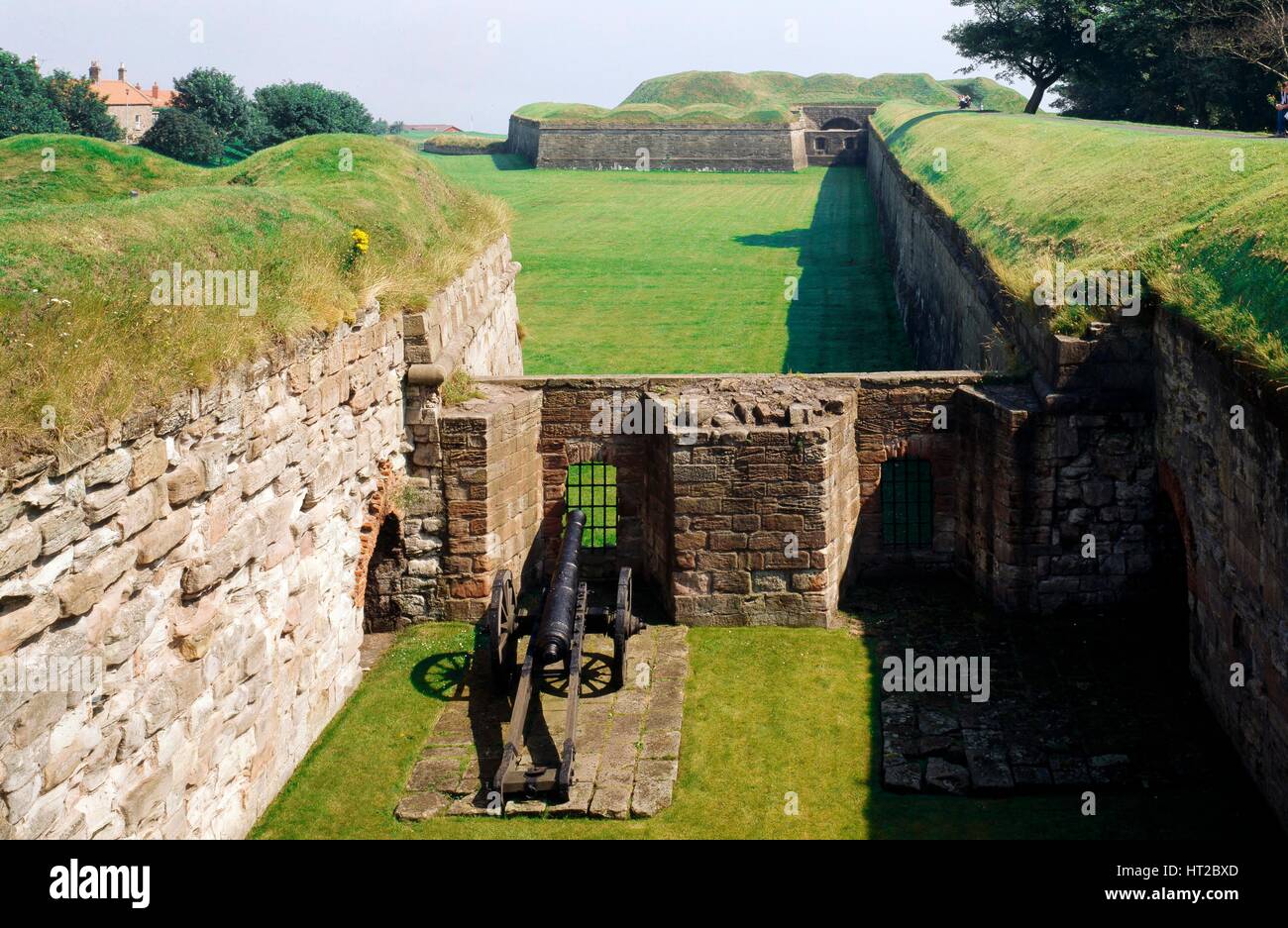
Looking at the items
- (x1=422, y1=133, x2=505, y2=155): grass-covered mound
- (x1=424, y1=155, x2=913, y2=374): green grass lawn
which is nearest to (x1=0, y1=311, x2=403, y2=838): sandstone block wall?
(x1=424, y1=155, x2=913, y2=374): green grass lawn

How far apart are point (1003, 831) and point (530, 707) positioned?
13.4ft

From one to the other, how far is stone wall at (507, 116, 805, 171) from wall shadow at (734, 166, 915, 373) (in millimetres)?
8123

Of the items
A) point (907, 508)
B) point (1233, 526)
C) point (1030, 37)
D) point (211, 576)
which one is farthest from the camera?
point (1030, 37)

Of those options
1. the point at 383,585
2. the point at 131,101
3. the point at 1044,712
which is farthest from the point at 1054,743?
the point at 131,101

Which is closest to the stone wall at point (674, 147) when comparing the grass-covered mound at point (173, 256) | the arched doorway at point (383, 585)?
the grass-covered mound at point (173, 256)

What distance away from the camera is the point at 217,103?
47.4m

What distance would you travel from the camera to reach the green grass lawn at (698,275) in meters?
25.1

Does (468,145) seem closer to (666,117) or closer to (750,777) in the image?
(666,117)

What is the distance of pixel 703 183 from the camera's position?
4806cm

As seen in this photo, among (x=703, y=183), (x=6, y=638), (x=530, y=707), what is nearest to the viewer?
(x=6, y=638)

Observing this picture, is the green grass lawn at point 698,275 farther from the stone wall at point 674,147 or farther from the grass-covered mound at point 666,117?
the grass-covered mound at point 666,117

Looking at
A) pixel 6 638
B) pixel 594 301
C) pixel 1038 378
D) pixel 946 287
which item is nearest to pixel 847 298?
pixel 594 301

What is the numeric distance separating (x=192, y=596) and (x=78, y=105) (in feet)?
146

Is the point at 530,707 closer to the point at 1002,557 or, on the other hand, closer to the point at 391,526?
the point at 391,526
